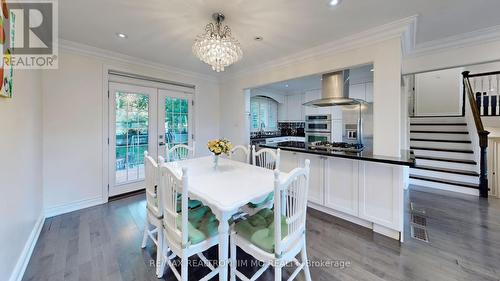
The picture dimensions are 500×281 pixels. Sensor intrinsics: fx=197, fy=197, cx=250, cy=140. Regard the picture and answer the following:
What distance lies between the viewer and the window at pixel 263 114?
21.6 feet

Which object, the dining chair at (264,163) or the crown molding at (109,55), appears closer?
the dining chair at (264,163)

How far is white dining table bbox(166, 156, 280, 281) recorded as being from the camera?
1.38m

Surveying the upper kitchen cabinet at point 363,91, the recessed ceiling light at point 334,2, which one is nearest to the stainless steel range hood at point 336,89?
the recessed ceiling light at point 334,2

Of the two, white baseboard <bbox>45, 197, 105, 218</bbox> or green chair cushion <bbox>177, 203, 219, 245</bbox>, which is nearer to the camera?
green chair cushion <bbox>177, 203, 219, 245</bbox>

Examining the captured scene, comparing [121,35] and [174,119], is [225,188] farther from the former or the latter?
[174,119]

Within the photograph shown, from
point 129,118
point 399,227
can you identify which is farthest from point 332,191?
point 129,118

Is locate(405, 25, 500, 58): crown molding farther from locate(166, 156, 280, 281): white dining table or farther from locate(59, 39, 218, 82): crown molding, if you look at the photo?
locate(59, 39, 218, 82): crown molding

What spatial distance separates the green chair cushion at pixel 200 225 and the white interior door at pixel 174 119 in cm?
238

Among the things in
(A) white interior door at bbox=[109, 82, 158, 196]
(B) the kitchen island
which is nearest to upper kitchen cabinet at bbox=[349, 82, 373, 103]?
(B) the kitchen island

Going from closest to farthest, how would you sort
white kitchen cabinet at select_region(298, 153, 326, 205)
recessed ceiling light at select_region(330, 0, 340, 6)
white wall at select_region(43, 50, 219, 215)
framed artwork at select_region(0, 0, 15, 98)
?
framed artwork at select_region(0, 0, 15, 98) → recessed ceiling light at select_region(330, 0, 340, 6) → white wall at select_region(43, 50, 219, 215) → white kitchen cabinet at select_region(298, 153, 326, 205)

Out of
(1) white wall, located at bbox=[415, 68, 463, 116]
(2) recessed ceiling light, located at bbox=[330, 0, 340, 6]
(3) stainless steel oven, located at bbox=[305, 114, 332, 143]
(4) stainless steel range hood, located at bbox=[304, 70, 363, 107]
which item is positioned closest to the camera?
(2) recessed ceiling light, located at bbox=[330, 0, 340, 6]

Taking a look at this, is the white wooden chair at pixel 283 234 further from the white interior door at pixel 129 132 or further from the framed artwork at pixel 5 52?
the white interior door at pixel 129 132

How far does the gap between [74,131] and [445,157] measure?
6990mm

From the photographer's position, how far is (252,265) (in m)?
1.84
